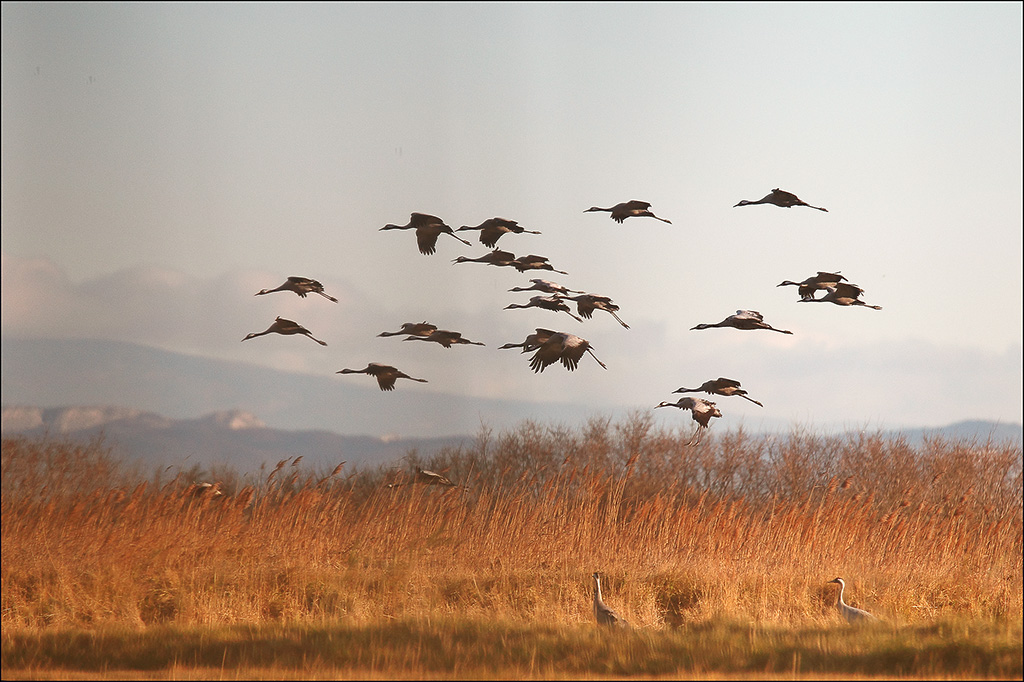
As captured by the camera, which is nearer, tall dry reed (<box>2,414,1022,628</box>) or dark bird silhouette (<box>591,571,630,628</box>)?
dark bird silhouette (<box>591,571,630,628</box>)

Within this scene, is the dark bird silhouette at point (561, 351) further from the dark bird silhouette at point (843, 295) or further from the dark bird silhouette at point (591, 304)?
the dark bird silhouette at point (843, 295)

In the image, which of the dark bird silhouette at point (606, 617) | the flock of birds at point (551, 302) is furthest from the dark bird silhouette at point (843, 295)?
the dark bird silhouette at point (606, 617)

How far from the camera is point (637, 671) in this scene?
801 centimetres

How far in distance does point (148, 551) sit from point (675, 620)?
633cm

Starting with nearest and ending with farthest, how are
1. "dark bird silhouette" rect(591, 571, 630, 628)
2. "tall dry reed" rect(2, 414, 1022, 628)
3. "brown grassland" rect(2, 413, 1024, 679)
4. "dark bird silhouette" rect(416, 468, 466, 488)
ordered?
1. "brown grassland" rect(2, 413, 1024, 679)
2. "dark bird silhouette" rect(591, 571, 630, 628)
3. "tall dry reed" rect(2, 414, 1022, 628)
4. "dark bird silhouette" rect(416, 468, 466, 488)

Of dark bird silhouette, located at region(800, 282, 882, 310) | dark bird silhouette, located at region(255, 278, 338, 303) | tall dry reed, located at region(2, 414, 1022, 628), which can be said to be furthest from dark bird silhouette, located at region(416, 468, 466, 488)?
dark bird silhouette, located at region(800, 282, 882, 310)

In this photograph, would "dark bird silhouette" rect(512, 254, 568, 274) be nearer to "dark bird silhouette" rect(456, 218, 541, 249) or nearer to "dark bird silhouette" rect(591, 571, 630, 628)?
"dark bird silhouette" rect(456, 218, 541, 249)

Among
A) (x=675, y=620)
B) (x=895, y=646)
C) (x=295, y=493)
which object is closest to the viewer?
(x=895, y=646)

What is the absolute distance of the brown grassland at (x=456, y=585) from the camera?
815 cm

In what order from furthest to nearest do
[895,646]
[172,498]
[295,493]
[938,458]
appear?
[938,458] < [295,493] < [172,498] < [895,646]

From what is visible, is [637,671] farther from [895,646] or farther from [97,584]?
[97,584]

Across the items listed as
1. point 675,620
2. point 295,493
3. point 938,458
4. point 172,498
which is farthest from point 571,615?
point 938,458

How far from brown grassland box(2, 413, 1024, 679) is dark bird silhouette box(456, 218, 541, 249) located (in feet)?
11.1

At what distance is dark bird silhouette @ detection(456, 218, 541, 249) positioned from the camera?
447 inches
